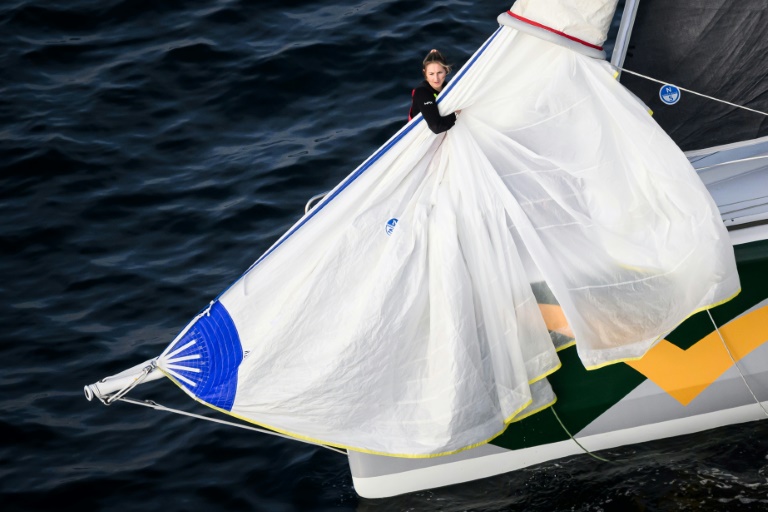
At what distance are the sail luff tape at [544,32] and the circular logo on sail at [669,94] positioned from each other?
794 mm

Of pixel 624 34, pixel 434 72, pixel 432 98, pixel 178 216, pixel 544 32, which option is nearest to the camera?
pixel 544 32

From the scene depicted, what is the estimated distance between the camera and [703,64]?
573 centimetres

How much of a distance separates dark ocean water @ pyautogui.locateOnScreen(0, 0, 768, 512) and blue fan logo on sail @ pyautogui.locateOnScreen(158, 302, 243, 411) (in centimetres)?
107

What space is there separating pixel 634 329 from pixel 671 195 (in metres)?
0.69

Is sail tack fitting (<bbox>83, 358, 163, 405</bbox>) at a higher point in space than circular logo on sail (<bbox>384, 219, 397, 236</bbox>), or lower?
lower

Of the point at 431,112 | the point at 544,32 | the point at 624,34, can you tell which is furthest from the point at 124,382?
the point at 624,34

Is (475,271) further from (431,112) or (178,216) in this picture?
(178,216)

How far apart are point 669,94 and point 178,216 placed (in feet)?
13.4

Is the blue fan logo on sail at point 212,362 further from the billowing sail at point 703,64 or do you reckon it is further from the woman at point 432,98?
the billowing sail at point 703,64

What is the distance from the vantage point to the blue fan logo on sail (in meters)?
5.36

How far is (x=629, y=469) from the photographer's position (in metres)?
5.89

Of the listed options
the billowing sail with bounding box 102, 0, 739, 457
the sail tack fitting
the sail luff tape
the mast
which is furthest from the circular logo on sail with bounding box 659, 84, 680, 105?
the sail tack fitting

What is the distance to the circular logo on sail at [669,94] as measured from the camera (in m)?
5.81

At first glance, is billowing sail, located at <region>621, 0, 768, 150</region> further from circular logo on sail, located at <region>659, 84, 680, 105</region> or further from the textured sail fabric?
the textured sail fabric
